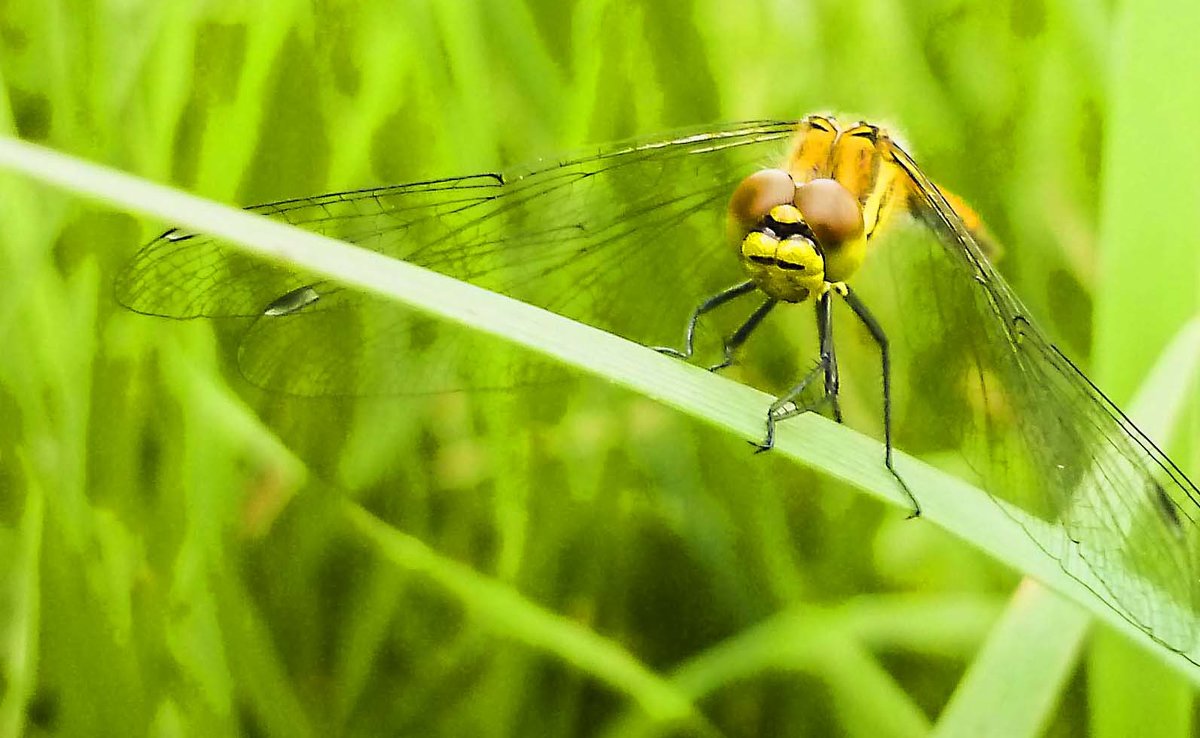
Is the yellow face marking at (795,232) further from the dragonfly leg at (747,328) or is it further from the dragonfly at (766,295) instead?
the dragonfly leg at (747,328)

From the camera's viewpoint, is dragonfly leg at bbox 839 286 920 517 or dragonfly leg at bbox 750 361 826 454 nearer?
dragonfly leg at bbox 750 361 826 454

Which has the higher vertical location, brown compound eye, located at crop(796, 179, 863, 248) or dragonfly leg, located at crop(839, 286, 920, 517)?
brown compound eye, located at crop(796, 179, 863, 248)

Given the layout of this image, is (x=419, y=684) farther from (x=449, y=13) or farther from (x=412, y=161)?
(x=449, y=13)

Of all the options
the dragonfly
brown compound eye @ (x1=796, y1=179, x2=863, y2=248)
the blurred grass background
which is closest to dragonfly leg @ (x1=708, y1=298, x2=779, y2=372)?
the dragonfly

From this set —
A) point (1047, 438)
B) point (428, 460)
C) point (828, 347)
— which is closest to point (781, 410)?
point (828, 347)

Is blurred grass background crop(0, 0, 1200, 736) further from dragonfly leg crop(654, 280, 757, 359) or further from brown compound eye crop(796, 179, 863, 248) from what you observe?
brown compound eye crop(796, 179, 863, 248)

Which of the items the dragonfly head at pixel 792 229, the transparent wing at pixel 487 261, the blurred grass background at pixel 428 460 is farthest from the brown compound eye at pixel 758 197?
the blurred grass background at pixel 428 460

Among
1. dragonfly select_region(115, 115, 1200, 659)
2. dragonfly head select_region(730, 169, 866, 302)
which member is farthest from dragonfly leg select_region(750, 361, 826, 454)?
dragonfly head select_region(730, 169, 866, 302)
